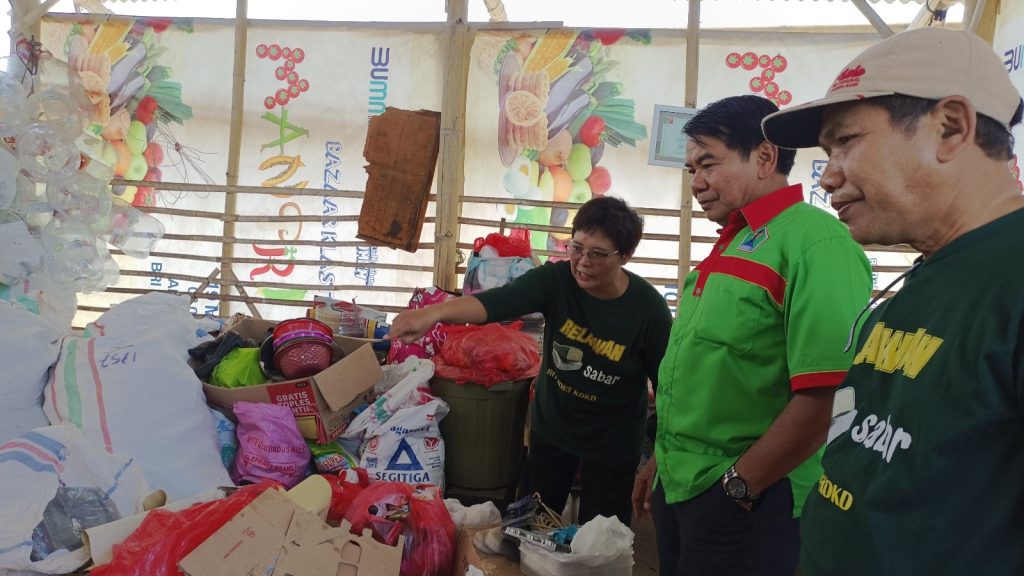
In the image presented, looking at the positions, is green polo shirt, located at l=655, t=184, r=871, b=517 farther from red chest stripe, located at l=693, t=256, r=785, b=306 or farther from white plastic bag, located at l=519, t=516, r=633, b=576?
white plastic bag, located at l=519, t=516, r=633, b=576

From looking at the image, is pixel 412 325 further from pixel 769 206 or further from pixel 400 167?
pixel 400 167

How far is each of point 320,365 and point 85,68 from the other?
421 centimetres

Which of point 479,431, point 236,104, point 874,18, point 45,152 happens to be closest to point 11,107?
point 45,152

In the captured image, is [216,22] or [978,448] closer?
[978,448]

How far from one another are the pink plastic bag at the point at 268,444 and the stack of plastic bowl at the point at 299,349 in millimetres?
179

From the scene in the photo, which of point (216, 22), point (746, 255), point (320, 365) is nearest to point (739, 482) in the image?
point (746, 255)

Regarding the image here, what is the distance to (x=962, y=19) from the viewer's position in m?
4.47

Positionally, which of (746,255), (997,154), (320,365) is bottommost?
(320,365)

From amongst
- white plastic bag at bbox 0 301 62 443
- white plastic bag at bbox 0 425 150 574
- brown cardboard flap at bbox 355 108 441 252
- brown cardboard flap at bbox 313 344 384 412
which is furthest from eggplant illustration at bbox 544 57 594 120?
white plastic bag at bbox 0 425 150 574

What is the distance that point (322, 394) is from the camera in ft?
9.22

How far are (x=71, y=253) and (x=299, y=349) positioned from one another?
1514mm

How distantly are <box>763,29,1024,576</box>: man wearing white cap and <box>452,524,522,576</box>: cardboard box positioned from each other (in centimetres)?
107

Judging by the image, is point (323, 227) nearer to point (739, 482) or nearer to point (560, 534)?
point (560, 534)

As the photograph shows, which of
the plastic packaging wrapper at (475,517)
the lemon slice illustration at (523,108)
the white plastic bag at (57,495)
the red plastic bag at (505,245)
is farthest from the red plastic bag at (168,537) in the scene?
the lemon slice illustration at (523,108)
